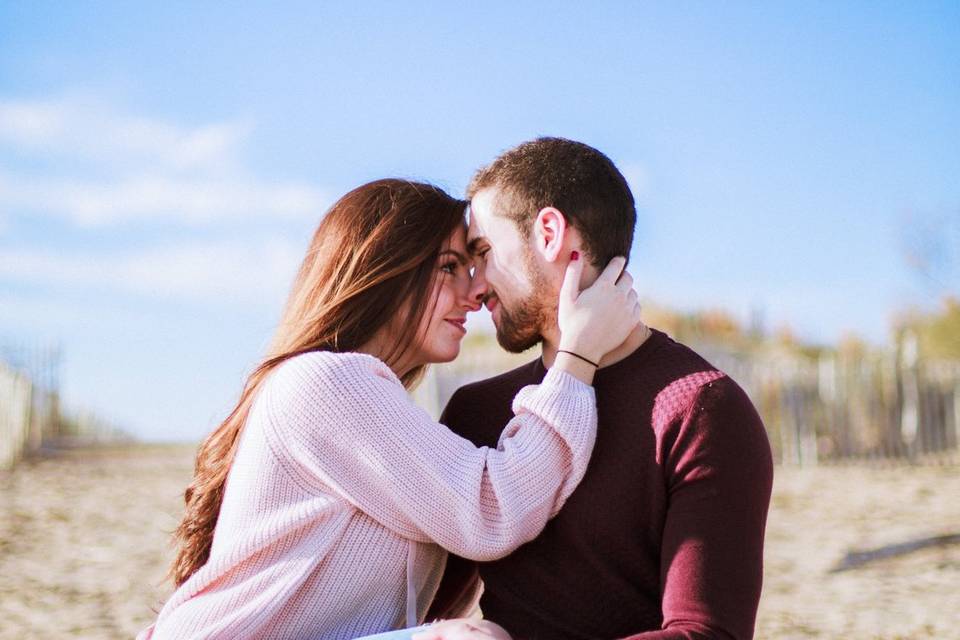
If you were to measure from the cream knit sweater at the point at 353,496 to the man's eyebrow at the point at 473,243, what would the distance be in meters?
0.55

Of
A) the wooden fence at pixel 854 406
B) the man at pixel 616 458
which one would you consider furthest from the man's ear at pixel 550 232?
the wooden fence at pixel 854 406

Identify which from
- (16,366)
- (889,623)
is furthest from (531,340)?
(16,366)

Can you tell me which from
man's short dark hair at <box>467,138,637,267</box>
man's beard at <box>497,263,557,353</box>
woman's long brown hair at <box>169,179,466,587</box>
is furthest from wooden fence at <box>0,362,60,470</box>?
man's short dark hair at <box>467,138,637,267</box>

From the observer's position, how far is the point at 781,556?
7719mm

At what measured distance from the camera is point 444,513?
240 centimetres

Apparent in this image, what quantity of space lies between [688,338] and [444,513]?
18628mm

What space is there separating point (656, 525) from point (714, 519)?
186 millimetres

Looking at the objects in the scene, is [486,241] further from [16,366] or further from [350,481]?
[16,366]

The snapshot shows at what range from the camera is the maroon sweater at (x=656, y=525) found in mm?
2209

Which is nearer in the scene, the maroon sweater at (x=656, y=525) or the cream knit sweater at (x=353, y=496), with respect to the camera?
the maroon sweater at (x=656, y=525)

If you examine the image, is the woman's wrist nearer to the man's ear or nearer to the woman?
the woman

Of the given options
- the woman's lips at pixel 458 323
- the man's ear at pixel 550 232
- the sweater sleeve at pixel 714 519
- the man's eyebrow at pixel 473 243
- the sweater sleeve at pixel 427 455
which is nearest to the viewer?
the sweater sleeve at pixel 714 519

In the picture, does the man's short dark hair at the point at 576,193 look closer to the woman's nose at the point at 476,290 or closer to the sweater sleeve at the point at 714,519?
the woman's nose at the point at 476,290

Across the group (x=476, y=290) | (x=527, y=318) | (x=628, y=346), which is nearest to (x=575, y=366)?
(x=628, y=346)
